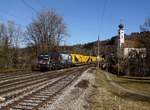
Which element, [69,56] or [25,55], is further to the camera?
[25,55]

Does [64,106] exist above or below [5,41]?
below

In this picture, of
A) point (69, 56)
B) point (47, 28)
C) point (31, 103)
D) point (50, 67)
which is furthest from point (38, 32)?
point (31, 103)

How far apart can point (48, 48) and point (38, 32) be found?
681cm

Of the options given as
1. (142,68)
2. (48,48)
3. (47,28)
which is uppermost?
(47,28)

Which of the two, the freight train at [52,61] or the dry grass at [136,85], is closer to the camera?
the dry grass at [136,85]

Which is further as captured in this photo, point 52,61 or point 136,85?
point 52,61

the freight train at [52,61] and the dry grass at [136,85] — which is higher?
the freight train at [52,61]

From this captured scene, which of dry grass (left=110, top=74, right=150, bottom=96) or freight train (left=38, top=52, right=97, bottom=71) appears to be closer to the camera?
dry grass (left=110, top=74, right=150, bottom=96)

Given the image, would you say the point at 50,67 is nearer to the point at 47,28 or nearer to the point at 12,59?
the point at 12,59

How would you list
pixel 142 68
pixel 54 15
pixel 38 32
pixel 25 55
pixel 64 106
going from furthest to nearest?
pixel 54 15 < pixel 38 32 < pixel 142 68 < pixel 25 55 < pixel 64 106

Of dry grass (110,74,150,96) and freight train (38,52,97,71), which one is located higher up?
freight train (38,52,97,71)

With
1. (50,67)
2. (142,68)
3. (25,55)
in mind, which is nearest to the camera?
(50,67)

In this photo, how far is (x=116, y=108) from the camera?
1437 centimetres

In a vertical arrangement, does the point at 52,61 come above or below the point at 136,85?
above
